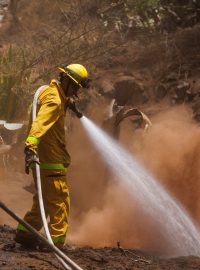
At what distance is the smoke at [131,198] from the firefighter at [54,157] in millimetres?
1771

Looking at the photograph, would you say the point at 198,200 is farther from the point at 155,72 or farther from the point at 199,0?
the point at 199,0

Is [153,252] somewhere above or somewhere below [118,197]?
below

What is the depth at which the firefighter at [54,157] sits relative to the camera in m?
4.86

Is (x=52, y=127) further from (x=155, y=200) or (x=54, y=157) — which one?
(x=155, y=200)

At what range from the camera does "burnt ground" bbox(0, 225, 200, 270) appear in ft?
14.5

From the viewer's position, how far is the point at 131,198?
24.7 ft

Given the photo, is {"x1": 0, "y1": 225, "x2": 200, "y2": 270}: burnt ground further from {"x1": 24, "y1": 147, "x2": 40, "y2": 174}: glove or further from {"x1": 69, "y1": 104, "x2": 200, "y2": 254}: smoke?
{"x1": 69, "y1": 104, "x2": 200, "y2": 254}: smoke

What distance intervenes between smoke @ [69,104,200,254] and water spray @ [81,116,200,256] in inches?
4.9

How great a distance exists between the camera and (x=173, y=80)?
10.9m

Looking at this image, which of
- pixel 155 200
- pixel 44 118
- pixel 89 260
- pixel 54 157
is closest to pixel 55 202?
pixel 54 157

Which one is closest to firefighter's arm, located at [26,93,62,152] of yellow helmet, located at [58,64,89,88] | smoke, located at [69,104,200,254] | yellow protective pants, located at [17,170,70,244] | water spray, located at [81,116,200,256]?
yellow helmet, located at [58,64,89,88]

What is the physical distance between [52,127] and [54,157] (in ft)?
0.94

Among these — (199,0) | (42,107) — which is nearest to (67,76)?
(42,107)

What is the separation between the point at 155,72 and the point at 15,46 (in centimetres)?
371
